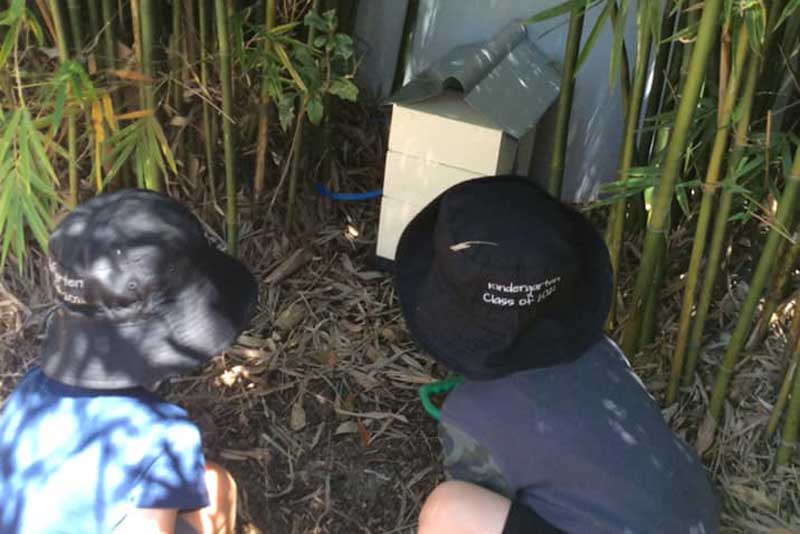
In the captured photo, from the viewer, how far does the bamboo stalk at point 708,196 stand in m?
1.41

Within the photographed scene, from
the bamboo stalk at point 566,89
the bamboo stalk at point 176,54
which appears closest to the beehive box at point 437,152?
the bamboo stalk at point 566,89

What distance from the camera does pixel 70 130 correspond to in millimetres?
1806

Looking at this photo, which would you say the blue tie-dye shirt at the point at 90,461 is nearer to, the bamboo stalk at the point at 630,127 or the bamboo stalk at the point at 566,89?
the bamboo stalk at the point at 630,127

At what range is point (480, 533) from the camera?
1.29 metres

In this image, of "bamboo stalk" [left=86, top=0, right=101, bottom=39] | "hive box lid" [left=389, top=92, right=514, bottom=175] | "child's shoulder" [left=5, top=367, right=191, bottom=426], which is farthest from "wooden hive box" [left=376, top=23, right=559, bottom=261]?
"child's shoulder" [left=5, top=367, right=191, bottom=426]

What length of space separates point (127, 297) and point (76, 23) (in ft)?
2.52

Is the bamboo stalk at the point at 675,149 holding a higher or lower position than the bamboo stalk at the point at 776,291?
higher

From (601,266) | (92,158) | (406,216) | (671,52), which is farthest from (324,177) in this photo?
(601,266)

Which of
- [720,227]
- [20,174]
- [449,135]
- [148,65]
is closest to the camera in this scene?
[720,227]

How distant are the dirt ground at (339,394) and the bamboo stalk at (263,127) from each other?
0.11 metres

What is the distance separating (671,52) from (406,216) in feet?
2.06

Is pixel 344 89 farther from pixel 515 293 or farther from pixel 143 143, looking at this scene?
pixel 515 293

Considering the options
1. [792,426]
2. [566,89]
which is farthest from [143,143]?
[792,426]

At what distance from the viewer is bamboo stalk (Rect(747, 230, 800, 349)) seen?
1.55m
